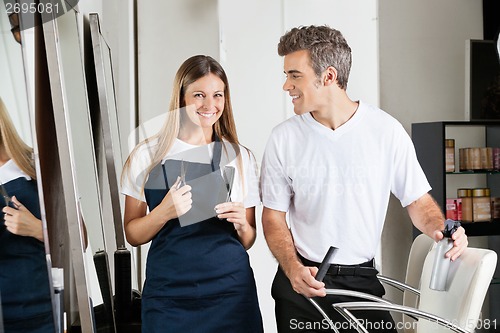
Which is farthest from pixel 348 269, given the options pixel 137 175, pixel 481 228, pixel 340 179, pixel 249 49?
pixel 481 228

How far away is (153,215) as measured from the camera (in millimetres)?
2271

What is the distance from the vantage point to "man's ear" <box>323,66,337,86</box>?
249cm

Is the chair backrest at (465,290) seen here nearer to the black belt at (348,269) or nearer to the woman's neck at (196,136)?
the black belt at (348,269)

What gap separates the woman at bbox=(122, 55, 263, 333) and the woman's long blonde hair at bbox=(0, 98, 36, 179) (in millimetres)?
840

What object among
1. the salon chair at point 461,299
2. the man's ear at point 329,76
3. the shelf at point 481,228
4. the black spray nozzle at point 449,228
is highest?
the man's ear at point 329,76

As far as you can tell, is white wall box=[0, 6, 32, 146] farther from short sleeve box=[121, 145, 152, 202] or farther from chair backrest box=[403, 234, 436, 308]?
chair backrest box=[403, 234, 436, 308]

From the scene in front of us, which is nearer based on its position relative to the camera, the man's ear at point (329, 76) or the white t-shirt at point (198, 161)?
the white t-shirt at point (198, 161)

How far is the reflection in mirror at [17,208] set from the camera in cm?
134

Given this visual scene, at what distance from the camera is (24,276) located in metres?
1.44

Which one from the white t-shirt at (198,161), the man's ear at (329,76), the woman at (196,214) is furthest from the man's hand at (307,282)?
the man's ear at (329,76)

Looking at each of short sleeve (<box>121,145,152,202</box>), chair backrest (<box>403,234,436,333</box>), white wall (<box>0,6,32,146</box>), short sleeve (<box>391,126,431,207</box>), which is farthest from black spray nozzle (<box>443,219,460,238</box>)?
white wall (<box>0,6,32,146</box>)

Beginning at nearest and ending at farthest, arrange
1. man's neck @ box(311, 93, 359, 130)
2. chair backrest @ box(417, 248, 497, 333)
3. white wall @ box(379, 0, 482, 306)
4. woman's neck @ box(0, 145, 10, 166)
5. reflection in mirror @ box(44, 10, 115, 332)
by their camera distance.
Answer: woman's neck @ box(0, 145, 10, 166), reflection in mirror @ box(44, 10, 115, 332), chair backrest @ box(417, 248, 497, 333), man's neck @ box(311, 93, 359, 130), white wall @ box(379, 0, 482, 306)

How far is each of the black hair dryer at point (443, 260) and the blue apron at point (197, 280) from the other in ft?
2.11

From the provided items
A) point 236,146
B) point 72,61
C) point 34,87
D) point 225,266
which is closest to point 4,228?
point 34,87
